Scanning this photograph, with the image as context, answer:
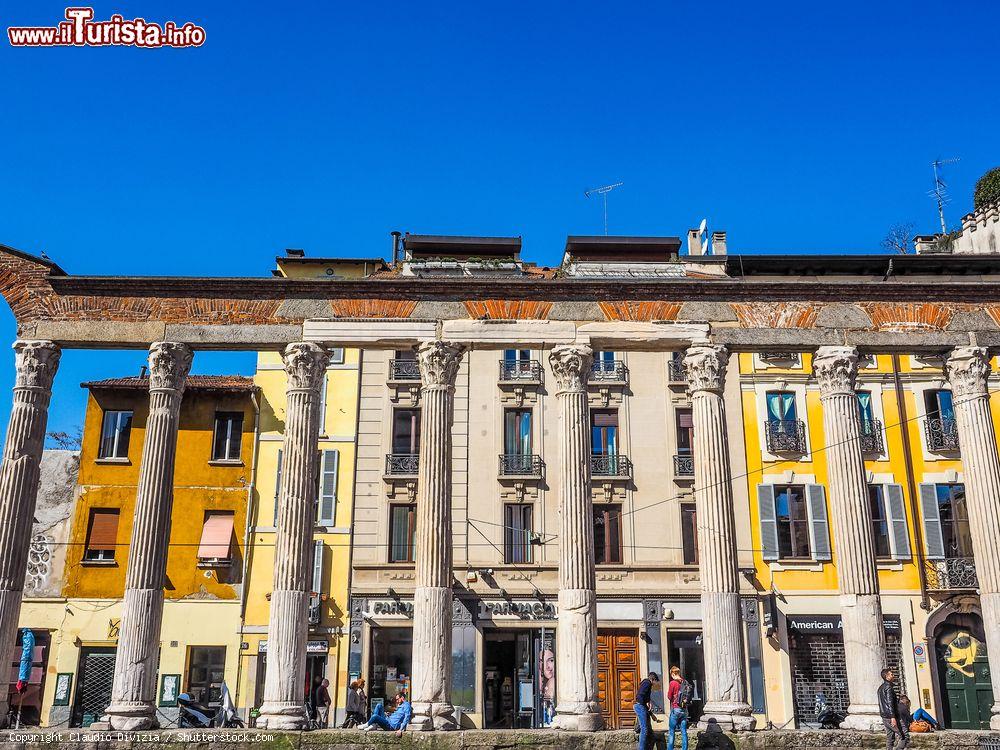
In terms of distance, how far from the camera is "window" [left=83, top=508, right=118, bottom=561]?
29.9 metres

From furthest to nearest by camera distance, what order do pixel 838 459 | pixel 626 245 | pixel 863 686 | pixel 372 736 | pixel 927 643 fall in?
pixel 626 245, pixel 927 643, pixel 838 459, pixel 863 686, pixel 372 736

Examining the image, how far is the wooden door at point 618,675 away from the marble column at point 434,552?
10.5 m

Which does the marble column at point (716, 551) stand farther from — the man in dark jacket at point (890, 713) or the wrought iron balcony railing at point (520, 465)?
the wrought iron balcony railing at point (520, 465)

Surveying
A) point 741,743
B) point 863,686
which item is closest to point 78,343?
point 741,743

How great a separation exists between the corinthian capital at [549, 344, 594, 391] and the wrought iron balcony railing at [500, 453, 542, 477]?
1028 centimetres

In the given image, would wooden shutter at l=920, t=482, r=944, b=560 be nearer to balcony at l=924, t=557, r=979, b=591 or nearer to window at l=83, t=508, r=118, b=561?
balcony at l=924, t=557, r=979, b=591

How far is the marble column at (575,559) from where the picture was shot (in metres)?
18.0

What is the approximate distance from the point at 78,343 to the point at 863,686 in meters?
17.8

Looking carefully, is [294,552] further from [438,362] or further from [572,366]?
[572,366]

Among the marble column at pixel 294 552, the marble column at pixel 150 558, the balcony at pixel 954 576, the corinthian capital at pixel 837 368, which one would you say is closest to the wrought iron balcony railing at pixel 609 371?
the corinthian capital at pixel 837 368

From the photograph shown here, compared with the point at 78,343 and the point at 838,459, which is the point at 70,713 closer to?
the point at 78,343

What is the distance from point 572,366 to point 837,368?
576cm

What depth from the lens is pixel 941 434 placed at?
30.0 m

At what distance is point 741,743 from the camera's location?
17.1 metres
